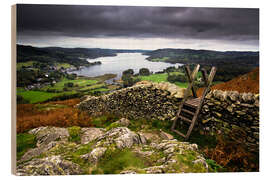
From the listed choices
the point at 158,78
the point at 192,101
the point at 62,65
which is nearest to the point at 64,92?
the point at 62,65

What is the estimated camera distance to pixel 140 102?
608 cm

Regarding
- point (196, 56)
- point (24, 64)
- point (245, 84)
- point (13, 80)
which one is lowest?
point (245, 84)

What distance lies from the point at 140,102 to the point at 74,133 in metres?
2.65

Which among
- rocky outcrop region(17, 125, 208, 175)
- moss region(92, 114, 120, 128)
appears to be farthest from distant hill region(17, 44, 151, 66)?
rocky outcrop region(17, 125, 208, 175)

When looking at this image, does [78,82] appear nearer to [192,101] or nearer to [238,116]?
[192,101]

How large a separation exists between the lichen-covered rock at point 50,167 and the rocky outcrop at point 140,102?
86.4 inches

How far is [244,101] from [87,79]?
197 inches

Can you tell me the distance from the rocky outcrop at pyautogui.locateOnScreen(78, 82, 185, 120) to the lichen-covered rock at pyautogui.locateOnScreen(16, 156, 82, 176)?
7.20 ft

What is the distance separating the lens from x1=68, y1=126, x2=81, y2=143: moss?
4.79 metres

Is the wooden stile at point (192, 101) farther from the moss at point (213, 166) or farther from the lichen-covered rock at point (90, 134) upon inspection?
the lichen-covered rock at point (90, 134)

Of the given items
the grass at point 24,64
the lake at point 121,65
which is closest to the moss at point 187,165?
the lake at point 121,65

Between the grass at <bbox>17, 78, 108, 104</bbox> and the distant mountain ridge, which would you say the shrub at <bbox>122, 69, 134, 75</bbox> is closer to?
the distant mountain ridge

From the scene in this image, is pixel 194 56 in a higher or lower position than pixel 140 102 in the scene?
higher

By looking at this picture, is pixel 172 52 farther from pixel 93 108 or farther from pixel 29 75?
pixel 29 75
